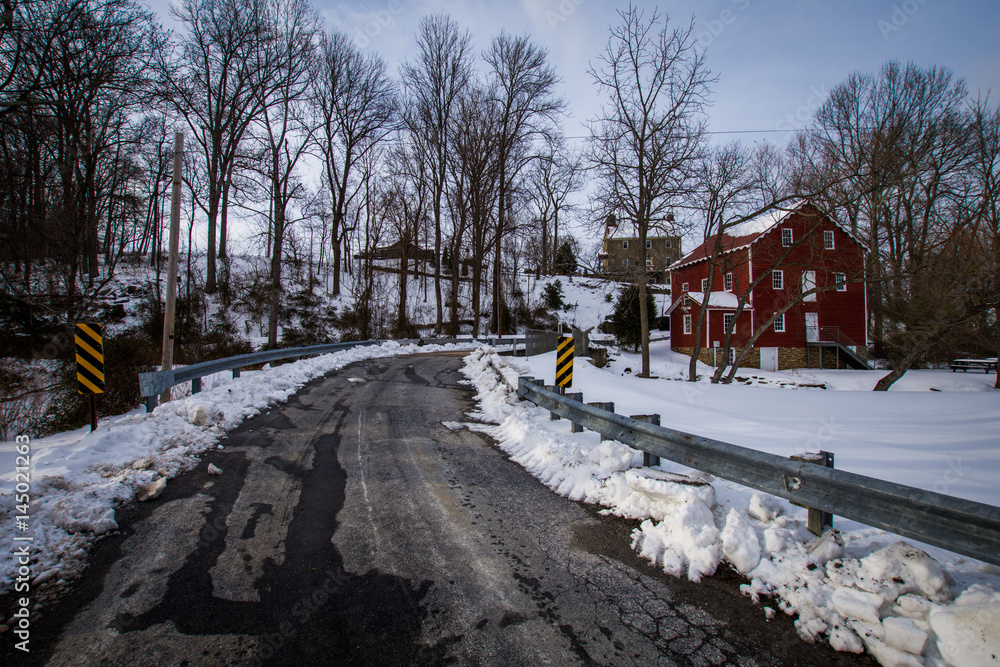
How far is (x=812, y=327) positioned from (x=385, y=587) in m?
35.6

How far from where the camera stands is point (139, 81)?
13.2 metres

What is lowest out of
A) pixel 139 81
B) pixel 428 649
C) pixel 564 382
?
pixel 428 649

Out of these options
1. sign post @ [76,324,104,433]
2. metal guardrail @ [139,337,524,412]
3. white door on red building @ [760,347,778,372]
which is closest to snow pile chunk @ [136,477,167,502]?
sign post @ [76,324,104,433]

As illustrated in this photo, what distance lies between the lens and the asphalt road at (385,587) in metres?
2.56

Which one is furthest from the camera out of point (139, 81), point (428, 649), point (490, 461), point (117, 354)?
point (139, 81)

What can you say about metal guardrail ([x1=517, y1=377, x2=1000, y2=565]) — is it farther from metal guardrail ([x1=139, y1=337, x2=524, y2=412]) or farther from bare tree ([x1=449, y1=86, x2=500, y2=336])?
bare tree ([x1=449, y1=86, x2=500, y2=336])

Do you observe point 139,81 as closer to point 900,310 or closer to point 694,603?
point 694,603

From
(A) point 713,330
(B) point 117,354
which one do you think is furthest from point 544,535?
(A) point 713,330

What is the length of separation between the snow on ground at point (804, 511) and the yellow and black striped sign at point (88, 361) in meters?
6.08

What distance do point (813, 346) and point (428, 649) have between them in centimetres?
3563

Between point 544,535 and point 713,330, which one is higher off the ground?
point 713,330

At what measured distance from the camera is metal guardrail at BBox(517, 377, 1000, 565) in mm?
2600

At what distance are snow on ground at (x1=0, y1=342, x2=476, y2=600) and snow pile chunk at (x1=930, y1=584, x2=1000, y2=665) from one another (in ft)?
16.9

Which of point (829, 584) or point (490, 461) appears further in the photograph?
point (490, 461)
